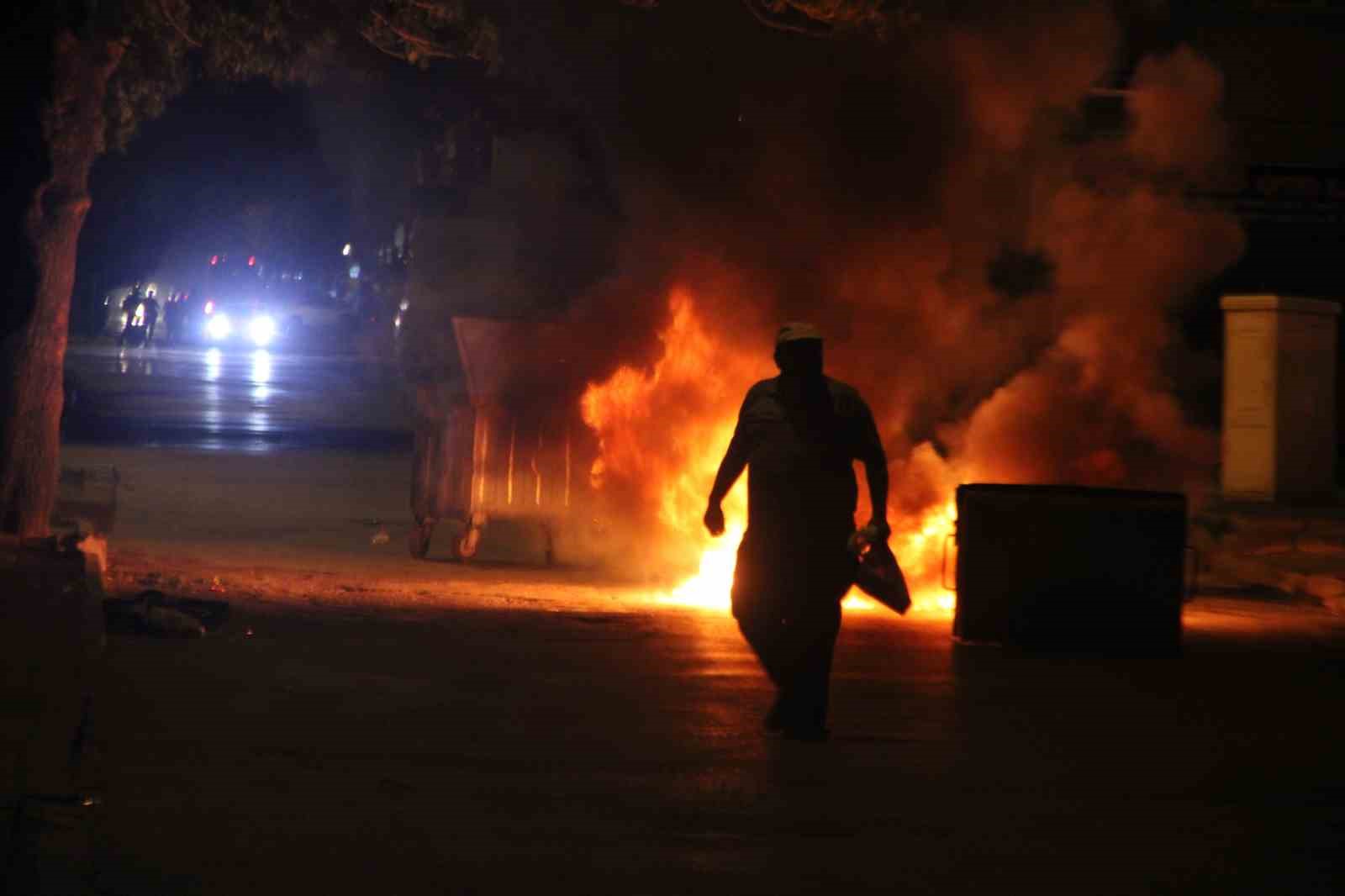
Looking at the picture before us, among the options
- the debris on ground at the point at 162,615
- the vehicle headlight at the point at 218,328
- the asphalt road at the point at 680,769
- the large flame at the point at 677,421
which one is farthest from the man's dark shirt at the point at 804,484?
the vehicle headlight at the point at 218,328

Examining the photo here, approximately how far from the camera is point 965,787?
748 cm

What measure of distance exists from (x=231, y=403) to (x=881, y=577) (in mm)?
26770

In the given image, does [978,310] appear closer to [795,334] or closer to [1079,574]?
[1079,574]

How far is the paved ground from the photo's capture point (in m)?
6.20

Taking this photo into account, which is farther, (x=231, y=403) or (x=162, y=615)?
(x=231, y=403)

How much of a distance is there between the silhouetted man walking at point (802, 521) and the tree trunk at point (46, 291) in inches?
289

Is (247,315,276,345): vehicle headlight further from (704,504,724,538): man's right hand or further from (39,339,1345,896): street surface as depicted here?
(704,504,724,538): man's right hand

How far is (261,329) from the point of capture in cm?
7675

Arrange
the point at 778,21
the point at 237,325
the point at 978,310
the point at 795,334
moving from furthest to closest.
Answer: the point at 237,325 < the point at 778,21 < the point at 978,310 < the point at 795,334

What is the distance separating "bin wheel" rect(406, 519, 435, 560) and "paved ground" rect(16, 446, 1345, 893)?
2945 mm

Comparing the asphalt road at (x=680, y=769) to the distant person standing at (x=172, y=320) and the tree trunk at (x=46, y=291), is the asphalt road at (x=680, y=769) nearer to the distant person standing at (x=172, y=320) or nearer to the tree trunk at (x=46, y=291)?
the tree trunk at (x=46, y=291)

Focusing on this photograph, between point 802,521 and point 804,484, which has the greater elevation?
point 804,484

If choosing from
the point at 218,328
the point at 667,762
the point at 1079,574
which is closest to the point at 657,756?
the point at 667,762

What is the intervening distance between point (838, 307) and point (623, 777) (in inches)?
346
